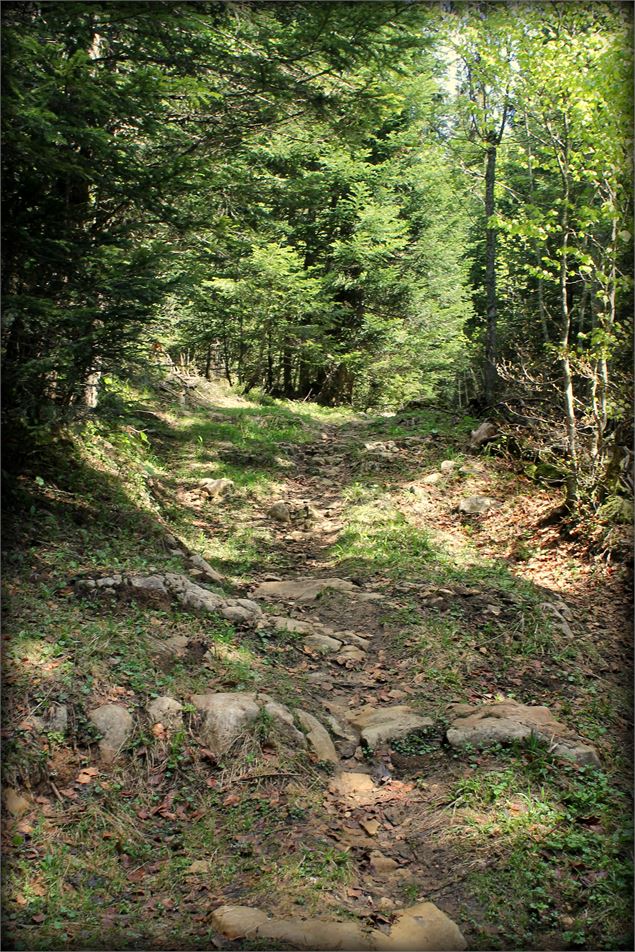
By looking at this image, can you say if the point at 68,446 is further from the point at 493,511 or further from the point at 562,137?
the point at 562,137

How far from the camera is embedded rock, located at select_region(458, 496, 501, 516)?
29.5 ft

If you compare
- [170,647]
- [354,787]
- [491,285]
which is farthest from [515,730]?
[491,285]

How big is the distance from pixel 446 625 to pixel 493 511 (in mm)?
3443

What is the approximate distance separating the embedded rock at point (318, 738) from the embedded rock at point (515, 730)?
78cm

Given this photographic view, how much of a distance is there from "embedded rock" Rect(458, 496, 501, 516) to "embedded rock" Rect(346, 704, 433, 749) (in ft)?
15.4

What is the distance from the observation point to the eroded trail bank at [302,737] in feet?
9.05

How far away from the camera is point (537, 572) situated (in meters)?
7.26

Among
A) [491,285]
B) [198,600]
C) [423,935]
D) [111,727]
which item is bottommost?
[423,935]

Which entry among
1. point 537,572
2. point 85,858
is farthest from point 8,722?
point 537,572

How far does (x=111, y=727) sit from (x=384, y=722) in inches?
72.6

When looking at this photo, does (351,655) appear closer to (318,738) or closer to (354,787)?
(318,738)

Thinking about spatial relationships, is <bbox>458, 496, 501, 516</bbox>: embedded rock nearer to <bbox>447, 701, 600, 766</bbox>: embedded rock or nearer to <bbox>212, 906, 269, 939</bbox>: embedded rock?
<bbox>447, 701, 600, 766</bbox>: embedded rock

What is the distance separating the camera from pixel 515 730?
4.10m

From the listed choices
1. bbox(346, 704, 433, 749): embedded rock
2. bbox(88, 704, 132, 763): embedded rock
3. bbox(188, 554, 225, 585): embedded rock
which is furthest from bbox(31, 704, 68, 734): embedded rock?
bbox(188, 554, 225, 585): embedded rock
